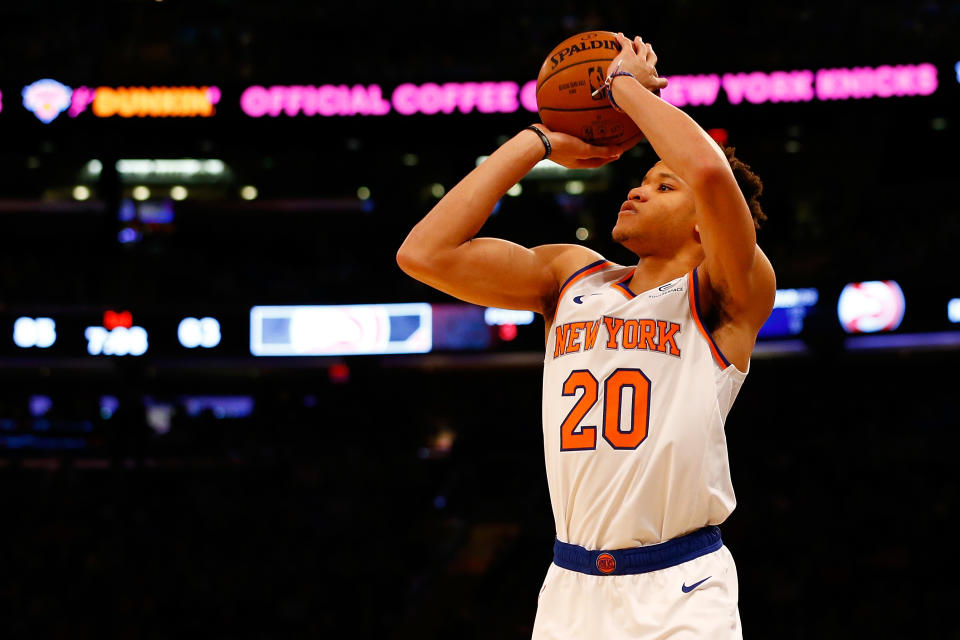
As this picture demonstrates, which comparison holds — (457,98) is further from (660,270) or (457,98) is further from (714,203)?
(714,203)

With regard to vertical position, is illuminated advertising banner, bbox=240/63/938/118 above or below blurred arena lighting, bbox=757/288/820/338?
above

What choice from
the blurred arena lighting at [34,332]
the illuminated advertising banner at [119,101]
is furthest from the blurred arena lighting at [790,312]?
the blurred arena lighting at [34,332]

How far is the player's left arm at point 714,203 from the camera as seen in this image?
247 centimetres

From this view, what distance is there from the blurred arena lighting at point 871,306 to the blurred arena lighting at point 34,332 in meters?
9.24

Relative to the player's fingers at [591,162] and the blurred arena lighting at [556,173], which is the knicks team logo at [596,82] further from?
the blurred arena lighting at [556,173]

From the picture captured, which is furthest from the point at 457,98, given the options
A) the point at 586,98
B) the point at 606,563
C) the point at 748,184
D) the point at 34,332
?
the point at 606,563

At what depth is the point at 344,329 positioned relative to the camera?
476 inches

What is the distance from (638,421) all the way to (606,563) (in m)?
0.36

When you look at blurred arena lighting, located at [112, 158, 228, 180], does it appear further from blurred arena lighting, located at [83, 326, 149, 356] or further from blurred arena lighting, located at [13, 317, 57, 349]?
blurred arena lighting, located at [83, 326, 149, 356]

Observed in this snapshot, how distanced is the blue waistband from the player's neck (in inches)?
27.3

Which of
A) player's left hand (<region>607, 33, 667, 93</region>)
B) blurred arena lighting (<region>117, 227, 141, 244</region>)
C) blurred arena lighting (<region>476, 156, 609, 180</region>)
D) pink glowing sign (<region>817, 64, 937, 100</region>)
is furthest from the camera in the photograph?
blurred arena lighting (<region>476, 156, 609, 180</region>)

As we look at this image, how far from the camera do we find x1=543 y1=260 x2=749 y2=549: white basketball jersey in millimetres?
2523

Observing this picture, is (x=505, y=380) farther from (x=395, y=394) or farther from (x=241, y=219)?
(x=241, y=219)

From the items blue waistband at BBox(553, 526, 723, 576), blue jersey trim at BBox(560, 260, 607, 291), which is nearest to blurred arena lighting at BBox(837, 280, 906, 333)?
blue jersey trim at BBox(560, 260, 607, 291)
